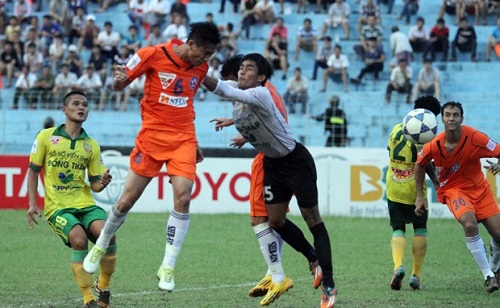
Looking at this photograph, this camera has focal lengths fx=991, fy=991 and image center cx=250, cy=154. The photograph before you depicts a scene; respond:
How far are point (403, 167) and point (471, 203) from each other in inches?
38.5

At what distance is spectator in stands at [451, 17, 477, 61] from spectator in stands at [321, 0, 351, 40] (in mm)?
3197

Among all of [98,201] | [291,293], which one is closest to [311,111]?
[98,201]

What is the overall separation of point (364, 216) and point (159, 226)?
15.9ft

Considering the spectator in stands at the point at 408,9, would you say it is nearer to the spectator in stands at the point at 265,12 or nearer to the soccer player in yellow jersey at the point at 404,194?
the spectator in stands at the point at 265,12

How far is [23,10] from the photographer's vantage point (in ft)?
102

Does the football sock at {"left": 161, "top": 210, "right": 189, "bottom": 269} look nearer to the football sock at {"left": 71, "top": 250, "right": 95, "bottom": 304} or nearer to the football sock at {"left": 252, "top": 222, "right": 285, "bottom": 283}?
the football sock at {"left": 71, "top": 250, "right": 95, "bottom": 304}

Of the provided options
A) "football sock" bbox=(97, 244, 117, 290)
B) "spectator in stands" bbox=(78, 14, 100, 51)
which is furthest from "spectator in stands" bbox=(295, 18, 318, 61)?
"football sock" bbox=(97, 244, 117, 290)

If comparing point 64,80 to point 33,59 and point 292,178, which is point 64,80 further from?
point 292,178

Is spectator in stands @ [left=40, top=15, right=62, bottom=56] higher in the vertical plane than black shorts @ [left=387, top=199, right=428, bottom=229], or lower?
higher

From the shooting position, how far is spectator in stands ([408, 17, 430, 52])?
27578 mm

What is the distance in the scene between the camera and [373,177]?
2170cm

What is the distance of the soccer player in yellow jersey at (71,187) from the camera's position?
10164 millimetres

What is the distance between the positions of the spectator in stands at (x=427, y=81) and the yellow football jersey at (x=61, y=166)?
52.5 ft

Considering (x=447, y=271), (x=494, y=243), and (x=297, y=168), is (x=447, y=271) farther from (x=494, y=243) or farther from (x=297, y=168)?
(x=297, y=168)
